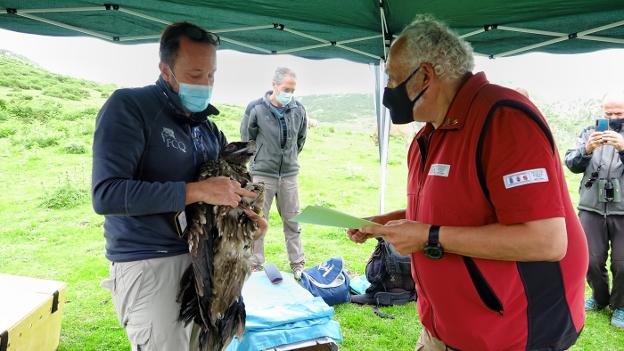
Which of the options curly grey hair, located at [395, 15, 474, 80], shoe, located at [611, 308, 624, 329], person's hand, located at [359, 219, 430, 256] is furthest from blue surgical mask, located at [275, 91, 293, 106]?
shoe, located at [611, 308, 624, 329]

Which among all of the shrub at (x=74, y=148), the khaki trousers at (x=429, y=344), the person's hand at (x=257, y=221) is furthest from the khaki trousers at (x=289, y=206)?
the shrub at (x=74, y=148)

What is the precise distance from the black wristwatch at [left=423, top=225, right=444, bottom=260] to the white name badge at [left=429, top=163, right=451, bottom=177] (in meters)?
0.20

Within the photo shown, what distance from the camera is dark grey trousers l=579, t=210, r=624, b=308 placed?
4492mm

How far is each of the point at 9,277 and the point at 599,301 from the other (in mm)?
5927

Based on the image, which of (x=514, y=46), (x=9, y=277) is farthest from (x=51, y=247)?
(x=514, y=46)

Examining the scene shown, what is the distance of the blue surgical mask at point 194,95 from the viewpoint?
2.00m

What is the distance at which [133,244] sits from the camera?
1841 mm

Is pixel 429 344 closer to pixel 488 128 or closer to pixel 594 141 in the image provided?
pixel 488 128

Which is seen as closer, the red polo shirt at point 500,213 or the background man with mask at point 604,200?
the red polo shirt at point 500,213

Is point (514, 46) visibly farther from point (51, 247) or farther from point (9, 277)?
point (51, 247)

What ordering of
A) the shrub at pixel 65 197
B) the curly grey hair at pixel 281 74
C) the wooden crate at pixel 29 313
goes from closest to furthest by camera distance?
the wooden crate at pixel 29 313
the curly grey hair at pixel 281 74
the shrub at pixel 65 197

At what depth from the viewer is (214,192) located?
1.74m

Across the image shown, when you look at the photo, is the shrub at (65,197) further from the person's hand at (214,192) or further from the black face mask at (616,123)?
the black face mask at (616,123)

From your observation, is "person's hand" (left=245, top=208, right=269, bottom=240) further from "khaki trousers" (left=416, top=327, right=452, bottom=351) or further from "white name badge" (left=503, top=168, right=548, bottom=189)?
"white name badge" (left=503, top=168, right=548, bottom=189)
